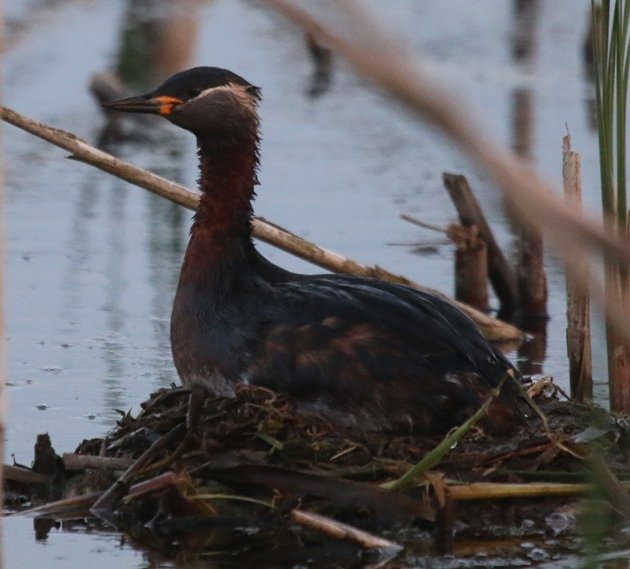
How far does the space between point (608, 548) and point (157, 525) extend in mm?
1362

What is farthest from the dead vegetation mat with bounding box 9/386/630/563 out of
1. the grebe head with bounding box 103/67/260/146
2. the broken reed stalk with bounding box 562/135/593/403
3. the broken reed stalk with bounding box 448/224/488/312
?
the broken reed stalk with bounding box 448/224/488/312

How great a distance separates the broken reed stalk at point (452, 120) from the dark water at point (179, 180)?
0.59 meters

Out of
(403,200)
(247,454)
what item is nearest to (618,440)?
(247,454)

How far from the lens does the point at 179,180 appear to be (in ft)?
31.1

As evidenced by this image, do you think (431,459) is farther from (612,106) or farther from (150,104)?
(150,104)

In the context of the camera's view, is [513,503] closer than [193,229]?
Yes

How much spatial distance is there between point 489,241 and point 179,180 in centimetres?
271

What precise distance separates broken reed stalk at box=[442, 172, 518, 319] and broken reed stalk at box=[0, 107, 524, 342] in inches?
27.1

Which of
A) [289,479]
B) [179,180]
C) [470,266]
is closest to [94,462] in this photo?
[289,479]

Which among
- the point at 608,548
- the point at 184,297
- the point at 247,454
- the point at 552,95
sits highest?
the point at 552,95

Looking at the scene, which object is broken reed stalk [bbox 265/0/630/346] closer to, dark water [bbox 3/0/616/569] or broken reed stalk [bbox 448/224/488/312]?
dark water [bbox 3/0/616/569]

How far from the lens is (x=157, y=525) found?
4441 mm

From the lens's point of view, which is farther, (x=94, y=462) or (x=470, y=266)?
(x=470, y=266)

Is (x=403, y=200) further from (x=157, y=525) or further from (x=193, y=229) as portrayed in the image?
(x=157, y=525)
